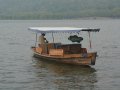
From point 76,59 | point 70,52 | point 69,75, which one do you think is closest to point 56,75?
point 69,75

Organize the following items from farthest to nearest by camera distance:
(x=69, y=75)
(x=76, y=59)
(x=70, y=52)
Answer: (x=70, y=52), (x=76, y=59), (x=69, y=75)

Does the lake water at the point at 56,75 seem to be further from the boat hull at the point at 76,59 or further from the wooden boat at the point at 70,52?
the wooden boat at the point at 70,52

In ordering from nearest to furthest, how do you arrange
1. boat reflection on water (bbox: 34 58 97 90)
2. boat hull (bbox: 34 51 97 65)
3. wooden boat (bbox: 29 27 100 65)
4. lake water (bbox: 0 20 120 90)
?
lake water (bbox: 0 20 120 90) < boat reflection on water (bbox: 34 58 97 90) < boat hull (bbox: 34 51 97 65) < wooden boat (bbox: 29 27 100 65)

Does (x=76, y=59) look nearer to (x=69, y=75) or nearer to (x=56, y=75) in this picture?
(x=69, y=75)

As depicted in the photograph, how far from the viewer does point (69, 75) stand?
2734cm

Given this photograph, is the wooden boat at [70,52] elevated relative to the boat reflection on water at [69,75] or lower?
elevated

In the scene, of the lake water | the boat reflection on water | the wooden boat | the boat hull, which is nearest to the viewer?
the lake water

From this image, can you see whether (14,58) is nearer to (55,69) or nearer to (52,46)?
(52,46)

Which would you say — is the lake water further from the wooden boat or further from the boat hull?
the wooden boat

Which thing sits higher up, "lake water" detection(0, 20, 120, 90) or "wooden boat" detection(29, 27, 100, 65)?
"wooden boat" detection(29, 27, 100, 65)

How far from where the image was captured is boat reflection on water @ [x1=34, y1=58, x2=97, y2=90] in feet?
78.9

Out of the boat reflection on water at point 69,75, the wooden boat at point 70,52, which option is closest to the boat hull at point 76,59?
the wooden boat at point 70,52

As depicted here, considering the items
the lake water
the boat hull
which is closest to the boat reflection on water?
the lake water

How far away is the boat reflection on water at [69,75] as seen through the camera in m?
24.1
